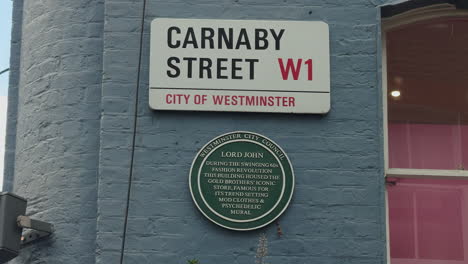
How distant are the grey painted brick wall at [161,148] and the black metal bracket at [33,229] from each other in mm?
72

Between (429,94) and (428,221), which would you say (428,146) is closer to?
(429,94)

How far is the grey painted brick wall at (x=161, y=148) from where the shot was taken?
6887mm

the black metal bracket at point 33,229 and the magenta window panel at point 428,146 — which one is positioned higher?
the magenta window panel at point 428,146

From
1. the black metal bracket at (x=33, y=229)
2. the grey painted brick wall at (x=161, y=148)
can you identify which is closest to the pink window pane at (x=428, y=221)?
the grey painted brick wall at (x=161, y=148)

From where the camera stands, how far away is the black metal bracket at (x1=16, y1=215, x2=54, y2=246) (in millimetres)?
6746

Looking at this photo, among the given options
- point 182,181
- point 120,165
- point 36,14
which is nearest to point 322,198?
point 182,181

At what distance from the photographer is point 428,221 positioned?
285 inches

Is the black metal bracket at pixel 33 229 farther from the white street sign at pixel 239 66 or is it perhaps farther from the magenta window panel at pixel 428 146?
the magenta window panel at pixel 428 146

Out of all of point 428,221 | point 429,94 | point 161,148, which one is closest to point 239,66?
point 161,148

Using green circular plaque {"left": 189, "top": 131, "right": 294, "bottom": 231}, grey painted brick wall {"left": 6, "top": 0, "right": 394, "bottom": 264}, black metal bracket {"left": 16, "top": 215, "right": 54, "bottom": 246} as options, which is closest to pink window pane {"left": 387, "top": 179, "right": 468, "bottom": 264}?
grey painted brick wall {"left": 6, "top": 0, "right": 394, "bottom": 264}

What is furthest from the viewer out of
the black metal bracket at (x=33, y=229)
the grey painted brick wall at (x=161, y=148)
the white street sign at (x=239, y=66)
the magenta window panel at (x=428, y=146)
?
the magenta window panel at (x=428, y=146)

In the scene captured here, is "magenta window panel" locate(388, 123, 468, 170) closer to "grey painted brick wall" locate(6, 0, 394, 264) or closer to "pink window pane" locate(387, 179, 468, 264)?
"pink window pane" locate(387, 179, 468, 264)

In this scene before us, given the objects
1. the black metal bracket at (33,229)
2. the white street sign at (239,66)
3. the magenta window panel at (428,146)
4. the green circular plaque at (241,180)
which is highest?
the white street sign at (239,66)

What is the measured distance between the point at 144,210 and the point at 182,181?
0.36 m
